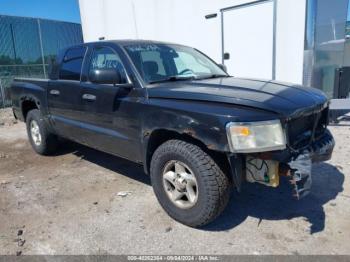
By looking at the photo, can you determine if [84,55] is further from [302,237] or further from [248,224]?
[302,237]

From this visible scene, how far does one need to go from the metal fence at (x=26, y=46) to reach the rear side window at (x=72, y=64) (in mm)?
9614

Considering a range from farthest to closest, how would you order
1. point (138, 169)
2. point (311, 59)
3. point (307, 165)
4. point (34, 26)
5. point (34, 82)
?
point (34, 26), point (311, 59), point (34, 82), point (138, 169), point (307, 165)

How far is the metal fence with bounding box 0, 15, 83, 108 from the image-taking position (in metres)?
13.8

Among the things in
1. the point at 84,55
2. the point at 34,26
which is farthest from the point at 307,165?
the point at 34,26

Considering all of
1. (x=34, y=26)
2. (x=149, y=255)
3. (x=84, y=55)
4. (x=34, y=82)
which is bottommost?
(x=149, y=255)

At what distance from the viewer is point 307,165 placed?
2738 mm

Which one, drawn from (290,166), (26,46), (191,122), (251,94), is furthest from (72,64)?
(26,46)

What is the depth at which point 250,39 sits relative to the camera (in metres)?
7.64

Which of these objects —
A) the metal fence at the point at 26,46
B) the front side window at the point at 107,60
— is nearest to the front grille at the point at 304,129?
the front side window at the point at 107,60

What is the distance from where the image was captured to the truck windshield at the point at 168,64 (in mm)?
3651

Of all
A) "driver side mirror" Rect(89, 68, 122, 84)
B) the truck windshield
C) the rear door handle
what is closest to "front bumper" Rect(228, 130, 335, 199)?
the truck windshield

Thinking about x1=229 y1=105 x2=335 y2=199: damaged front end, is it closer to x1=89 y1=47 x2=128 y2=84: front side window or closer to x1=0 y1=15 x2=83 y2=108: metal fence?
x1=89 y1=47 x2=128 y2=84: front side window

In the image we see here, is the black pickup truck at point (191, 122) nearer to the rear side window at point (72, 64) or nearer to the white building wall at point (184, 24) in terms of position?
the rear side window at point (72, 64)

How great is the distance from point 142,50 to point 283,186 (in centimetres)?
234
